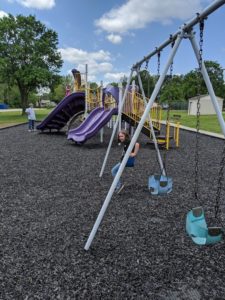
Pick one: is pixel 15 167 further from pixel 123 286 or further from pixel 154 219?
pixel 123 286

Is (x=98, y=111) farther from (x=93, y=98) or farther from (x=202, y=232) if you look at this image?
(x=202, y=232)

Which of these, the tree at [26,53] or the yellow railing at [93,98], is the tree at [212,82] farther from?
the yellow railing at [93,98]

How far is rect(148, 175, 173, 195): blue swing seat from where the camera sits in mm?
4734

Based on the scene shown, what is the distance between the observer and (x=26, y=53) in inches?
1319

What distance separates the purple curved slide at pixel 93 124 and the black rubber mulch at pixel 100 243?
14.2 feet

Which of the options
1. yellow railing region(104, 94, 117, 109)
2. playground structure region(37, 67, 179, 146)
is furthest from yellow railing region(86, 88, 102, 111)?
yellow railing region(104, 94, 117, 109)

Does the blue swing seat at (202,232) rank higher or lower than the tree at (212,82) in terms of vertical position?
lower

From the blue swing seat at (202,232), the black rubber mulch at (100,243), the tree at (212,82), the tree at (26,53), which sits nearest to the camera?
the black rubber mulch at (100,243)

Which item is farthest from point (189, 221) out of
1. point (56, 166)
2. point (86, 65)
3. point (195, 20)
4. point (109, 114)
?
point (86, 65)

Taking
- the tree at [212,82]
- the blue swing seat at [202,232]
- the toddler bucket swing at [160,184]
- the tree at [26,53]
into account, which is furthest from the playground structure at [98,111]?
the tree at [212,82]

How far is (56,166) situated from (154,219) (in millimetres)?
4195

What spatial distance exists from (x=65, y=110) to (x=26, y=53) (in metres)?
22.6

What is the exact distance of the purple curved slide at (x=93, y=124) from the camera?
10693 millimetres

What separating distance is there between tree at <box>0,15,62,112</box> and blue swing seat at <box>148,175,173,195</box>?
2964cm
